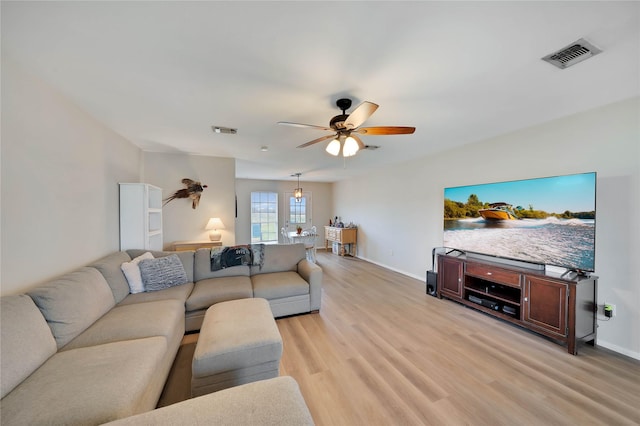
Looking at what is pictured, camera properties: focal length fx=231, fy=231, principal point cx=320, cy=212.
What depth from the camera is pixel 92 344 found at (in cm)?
156

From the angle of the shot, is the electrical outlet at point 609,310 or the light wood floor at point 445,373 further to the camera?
the electrical outlet at point 609,310

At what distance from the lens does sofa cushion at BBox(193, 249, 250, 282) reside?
9.86 ft

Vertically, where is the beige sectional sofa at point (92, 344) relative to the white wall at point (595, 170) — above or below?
below

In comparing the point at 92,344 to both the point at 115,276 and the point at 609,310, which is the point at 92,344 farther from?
the point at 609,310

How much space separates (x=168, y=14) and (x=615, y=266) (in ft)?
13.6

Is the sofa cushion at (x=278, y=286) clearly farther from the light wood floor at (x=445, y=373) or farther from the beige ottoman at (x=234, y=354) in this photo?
the beige ottoman at (x=234, y=354)

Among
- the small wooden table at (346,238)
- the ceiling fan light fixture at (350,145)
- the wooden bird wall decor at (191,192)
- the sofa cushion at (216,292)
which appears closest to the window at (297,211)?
the small wooden table at (346,238)

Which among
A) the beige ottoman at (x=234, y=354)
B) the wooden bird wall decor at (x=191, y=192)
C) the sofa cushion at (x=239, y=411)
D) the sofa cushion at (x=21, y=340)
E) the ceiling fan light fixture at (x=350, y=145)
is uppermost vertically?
the ceiling fan light fixture at (x=350, y=145)

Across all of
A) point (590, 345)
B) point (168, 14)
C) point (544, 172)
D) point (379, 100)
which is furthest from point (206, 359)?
point (544, 172)

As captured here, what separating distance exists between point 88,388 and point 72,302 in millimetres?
851

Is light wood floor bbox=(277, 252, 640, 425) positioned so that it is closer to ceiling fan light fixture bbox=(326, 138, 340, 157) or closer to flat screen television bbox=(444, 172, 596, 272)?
flat screen television bbox=(444, 172, 596, 272)

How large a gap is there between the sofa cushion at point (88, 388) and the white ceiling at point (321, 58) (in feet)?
6.27

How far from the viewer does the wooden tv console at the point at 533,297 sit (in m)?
2.22

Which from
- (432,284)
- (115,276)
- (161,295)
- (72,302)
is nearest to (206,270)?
(161,295)
